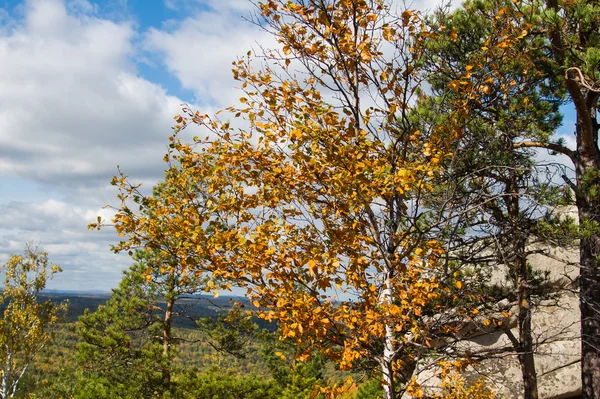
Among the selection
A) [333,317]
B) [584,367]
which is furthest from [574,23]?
[333,317]

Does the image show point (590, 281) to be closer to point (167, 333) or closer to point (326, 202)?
point (326, 202)

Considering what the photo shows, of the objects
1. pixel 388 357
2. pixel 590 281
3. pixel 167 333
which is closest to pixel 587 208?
pixel 590 281

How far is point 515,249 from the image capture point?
21.5 feet

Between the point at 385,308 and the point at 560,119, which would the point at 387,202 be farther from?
the point at 560,119

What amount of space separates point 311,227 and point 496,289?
6583mm

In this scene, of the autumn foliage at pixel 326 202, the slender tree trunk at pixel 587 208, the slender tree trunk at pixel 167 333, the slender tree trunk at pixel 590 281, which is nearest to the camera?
the autumn foliage at pixel 326 202

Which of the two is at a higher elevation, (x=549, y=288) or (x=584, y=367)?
(x=549, y=288)

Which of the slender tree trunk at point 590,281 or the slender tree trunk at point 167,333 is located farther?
the slender tree trunk at point 167,333

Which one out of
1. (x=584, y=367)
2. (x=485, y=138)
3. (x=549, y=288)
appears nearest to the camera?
(x=485, y=138)

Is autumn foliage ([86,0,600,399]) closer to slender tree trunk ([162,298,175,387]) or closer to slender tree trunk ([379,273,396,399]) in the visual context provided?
slender tree trunk ([379,273,396,399])

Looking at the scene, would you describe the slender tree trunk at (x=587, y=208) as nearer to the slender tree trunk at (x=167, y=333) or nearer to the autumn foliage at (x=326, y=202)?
the autumn foliage at (x=326, y=202)

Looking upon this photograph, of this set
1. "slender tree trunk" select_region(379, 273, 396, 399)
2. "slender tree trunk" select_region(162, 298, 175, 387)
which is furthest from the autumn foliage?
"slender tree trunk" select_region(162, 298, 175, 387)

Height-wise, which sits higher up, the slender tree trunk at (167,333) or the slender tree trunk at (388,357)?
the slender tree trunk at (388,357)

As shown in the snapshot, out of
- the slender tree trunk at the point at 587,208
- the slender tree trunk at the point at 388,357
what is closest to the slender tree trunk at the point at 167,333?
the slender tree trunk at the point at 587,208
